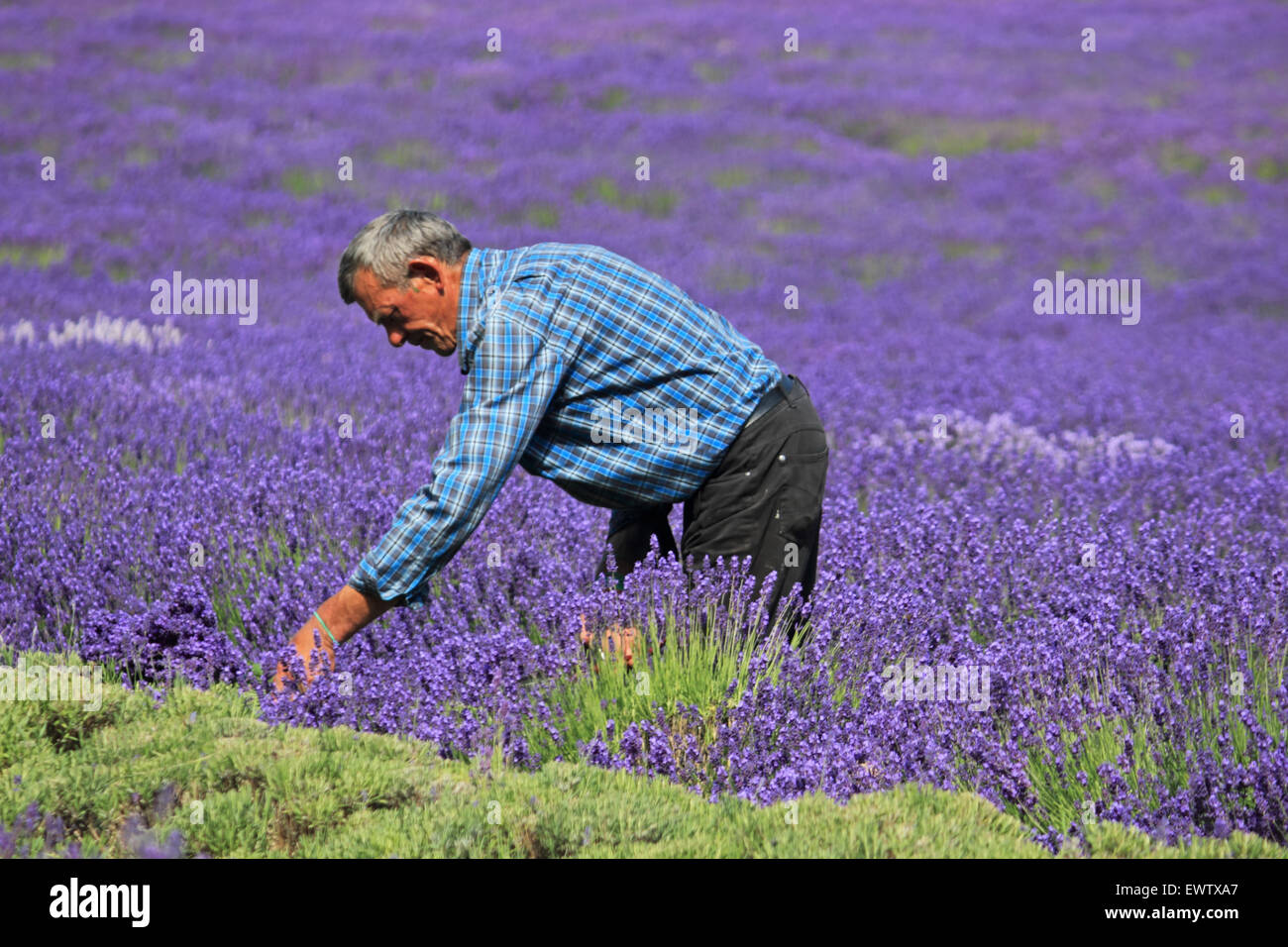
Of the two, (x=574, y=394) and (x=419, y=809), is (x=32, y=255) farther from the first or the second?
(x=419, y=809)

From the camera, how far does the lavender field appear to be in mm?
2814

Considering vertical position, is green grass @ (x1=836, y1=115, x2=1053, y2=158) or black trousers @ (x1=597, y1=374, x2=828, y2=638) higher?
green grass @ (x1=836, y1=115, x2=1053, y2=158)

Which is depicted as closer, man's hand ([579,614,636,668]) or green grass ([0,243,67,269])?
man's hand ([579,614,636,668])

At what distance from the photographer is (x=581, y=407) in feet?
9.45

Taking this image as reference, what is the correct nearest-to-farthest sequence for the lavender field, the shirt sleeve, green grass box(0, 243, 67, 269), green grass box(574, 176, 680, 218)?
the shirt sleeve
the lavender field
green grass box(0, 243, 67, 269)
green grass box(574, 176, 680, 218)

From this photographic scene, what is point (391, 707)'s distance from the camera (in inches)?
112

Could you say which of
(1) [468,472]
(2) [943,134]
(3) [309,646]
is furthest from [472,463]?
(2) [943,134]

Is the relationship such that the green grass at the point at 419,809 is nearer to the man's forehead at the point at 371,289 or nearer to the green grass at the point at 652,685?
the green grass at the point at 652,685

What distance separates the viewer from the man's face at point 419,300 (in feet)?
8.88

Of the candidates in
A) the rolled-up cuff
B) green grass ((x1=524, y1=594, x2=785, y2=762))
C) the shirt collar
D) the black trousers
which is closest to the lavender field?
green grass ((x1=524, y1=594, x2=785, y2=762))

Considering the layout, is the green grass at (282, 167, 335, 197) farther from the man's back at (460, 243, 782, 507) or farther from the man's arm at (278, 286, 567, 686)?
the man's arm at (278, 286, 567, 686)

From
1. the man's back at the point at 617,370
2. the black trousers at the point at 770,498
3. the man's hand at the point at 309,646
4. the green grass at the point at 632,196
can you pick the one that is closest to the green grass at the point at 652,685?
the black trousers at the point at 770,498

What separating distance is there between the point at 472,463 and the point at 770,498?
2.52 ft
